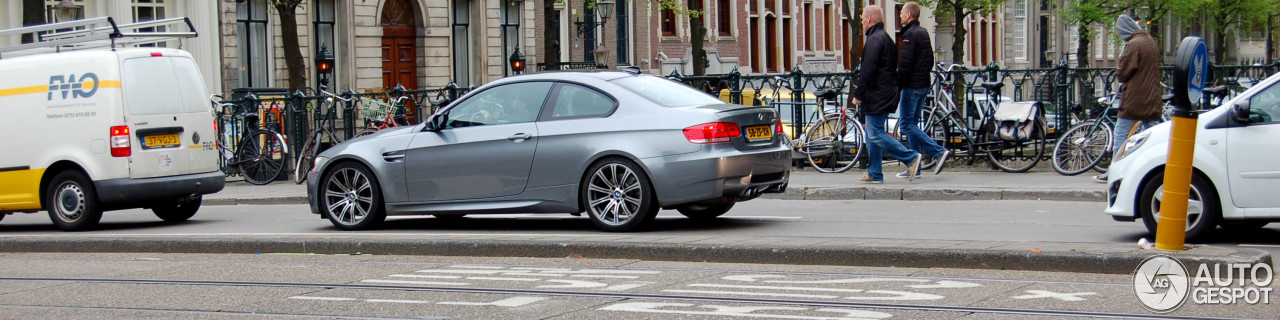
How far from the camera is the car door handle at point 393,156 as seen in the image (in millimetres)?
11867

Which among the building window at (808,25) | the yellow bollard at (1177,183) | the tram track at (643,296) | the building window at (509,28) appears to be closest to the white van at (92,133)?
the tram track at (643,296)

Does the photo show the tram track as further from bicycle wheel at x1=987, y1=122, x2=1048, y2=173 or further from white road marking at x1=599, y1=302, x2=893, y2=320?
bicycle wheel at x1=987, y1=122, x2=1048, y2=173

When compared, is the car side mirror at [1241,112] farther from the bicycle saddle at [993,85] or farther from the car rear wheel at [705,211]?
the bicycle saddle at [993,85]

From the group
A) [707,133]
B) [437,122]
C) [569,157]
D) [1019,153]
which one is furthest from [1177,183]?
[1019,153]

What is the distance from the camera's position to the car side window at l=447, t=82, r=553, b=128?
1149 centimetres

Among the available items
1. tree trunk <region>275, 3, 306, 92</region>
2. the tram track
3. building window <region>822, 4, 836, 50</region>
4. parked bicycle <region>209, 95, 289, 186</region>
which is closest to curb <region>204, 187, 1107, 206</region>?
the tram track

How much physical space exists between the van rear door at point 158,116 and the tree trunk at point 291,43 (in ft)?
38.0

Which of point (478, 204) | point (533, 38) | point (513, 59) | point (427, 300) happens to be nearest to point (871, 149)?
point (478, 204)

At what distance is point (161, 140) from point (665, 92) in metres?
5.02

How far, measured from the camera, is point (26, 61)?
44.6 feet

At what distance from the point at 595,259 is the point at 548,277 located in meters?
0.93

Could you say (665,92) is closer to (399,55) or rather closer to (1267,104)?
(1267,104)

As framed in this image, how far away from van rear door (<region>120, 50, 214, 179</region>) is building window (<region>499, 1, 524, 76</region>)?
2639 centimetres

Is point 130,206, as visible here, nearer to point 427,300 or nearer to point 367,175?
point 367,175
